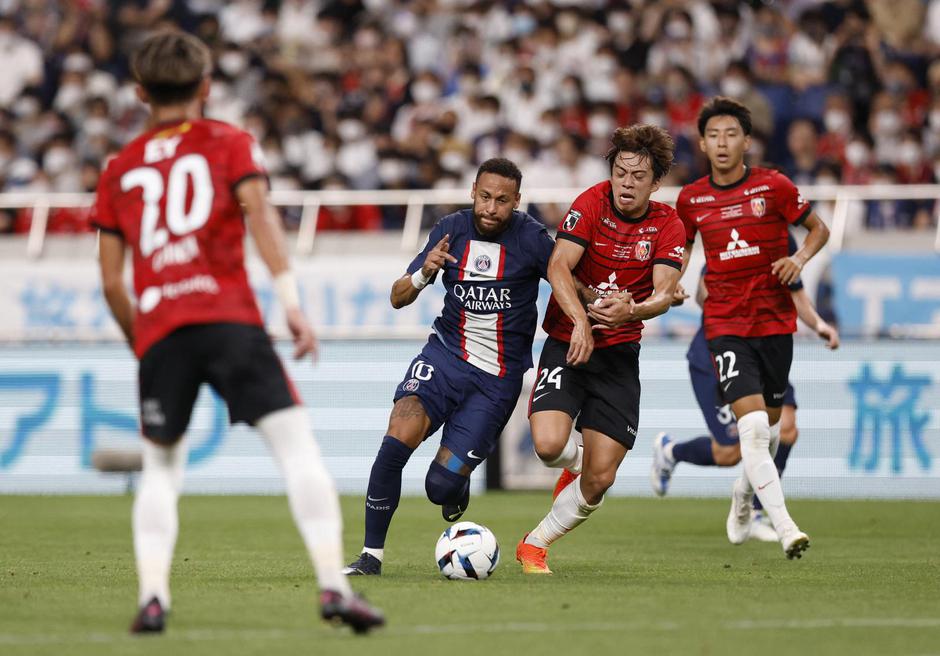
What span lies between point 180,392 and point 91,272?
12.8 m

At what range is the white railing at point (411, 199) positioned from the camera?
16.5 metres

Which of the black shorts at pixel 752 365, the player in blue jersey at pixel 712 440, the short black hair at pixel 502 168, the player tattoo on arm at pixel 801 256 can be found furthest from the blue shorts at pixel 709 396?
the short black hair at pixel 502 168

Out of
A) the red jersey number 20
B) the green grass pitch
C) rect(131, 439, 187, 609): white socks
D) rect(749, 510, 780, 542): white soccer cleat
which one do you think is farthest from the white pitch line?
rect(749, 510, 780, 542): white soccer cleat

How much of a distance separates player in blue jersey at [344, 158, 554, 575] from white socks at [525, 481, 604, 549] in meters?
0.45

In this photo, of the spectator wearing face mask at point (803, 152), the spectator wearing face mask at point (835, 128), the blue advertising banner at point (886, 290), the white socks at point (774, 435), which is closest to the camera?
the white socks at point (774, 435)

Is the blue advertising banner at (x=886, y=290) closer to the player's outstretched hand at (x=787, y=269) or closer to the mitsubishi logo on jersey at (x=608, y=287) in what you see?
the player's outstretched hand at (x=787, y=269)

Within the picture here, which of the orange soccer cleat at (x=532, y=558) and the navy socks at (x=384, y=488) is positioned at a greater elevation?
the navy socks at (x=384, y=488)

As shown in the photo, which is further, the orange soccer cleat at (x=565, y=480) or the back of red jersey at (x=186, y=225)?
the orange soccer cleat at (x=565, y=480)

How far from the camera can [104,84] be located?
68.8 ft

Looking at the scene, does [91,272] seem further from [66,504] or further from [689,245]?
[689,245]

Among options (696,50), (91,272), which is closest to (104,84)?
(91,272)

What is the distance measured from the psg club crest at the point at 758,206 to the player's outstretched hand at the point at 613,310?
164cm

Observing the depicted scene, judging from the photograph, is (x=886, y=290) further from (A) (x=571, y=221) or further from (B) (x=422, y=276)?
(B) (x=422, y=276)

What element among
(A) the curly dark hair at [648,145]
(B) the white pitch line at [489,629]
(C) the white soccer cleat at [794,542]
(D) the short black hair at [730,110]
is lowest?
(C) the white soccer cleat at [794,542]
